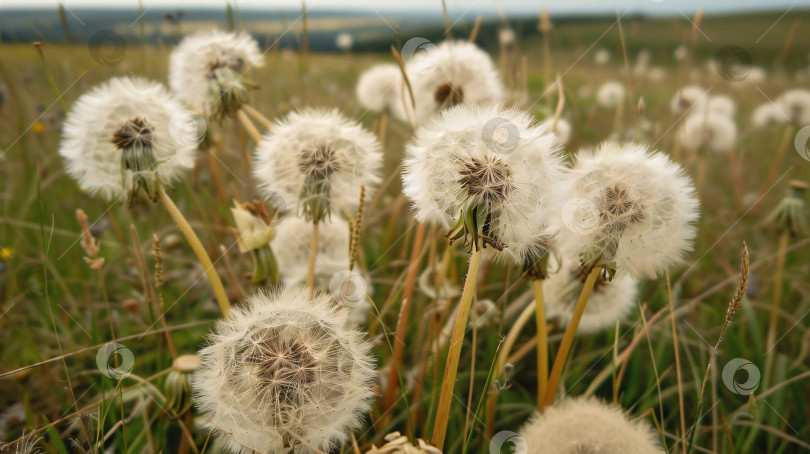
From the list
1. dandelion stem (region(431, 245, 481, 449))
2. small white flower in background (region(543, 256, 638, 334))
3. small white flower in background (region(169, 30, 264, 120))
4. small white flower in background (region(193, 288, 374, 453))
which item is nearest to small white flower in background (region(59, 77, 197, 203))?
small white flower in background (region(169, 30, 264, 120))

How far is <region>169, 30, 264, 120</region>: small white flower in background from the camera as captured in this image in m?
2.22

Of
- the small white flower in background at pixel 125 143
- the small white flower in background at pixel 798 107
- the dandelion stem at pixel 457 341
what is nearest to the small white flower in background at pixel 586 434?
the dandelion stem at pixel 457 341

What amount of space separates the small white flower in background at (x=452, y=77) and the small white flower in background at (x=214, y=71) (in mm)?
773

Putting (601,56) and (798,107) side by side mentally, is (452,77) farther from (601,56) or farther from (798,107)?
(601,56)

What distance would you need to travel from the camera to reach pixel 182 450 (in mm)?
1748

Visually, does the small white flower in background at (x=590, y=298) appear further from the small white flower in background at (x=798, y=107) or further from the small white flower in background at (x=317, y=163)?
the small white flower in background at (x=798, y=107)

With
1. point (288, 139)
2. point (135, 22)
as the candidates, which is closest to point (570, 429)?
point (288, 139)

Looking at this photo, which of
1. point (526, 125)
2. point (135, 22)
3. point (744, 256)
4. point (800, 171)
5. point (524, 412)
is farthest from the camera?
point (800, 171)

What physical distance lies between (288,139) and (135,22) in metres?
1.31

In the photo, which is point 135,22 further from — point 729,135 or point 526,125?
point 729,135

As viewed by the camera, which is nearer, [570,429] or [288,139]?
[570,429]

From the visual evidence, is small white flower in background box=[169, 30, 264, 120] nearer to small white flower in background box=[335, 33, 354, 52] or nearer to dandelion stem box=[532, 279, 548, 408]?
dandelion stem box=[532, 279, 548, 408]

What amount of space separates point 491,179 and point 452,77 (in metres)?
1.47

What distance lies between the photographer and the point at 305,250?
8.05 feet
